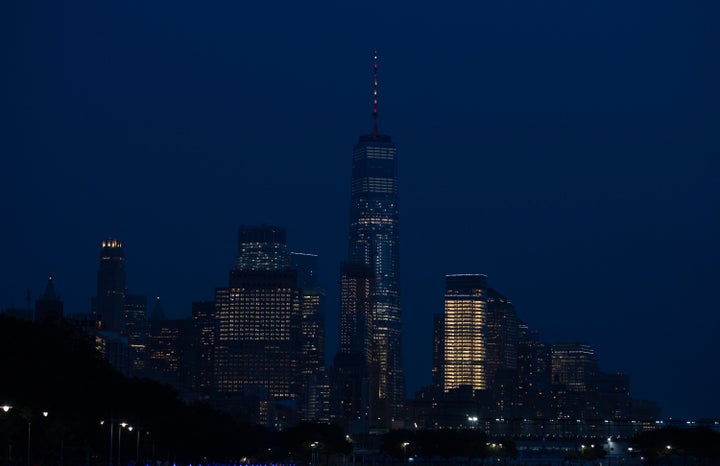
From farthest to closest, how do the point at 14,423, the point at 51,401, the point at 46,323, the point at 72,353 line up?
the point at 46,323 < the point at 72,353 < the point at 51,401 < the point at 14,423

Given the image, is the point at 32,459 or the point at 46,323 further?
the point at 46,323

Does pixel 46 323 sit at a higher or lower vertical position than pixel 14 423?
higher

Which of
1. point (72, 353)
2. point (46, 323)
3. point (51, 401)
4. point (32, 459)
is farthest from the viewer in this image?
point (46, 323)

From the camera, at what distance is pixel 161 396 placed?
7648 inches

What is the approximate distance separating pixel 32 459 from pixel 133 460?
1505 inches

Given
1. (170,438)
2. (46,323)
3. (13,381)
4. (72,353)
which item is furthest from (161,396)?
(13,381)

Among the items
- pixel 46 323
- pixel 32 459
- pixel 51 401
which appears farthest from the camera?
pixel 46 323

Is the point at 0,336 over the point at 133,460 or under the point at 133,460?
over

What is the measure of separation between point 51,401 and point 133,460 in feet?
165

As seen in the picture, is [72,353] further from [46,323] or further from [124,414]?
[46,323]

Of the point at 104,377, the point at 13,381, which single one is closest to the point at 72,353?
the point at 104,377

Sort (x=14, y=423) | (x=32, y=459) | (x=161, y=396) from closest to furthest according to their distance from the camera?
(x=14, y=423) → (x=32, y=459) → (x=161, y=396)

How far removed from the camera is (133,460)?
180 m

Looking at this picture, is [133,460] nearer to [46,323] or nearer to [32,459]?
[46,323]
